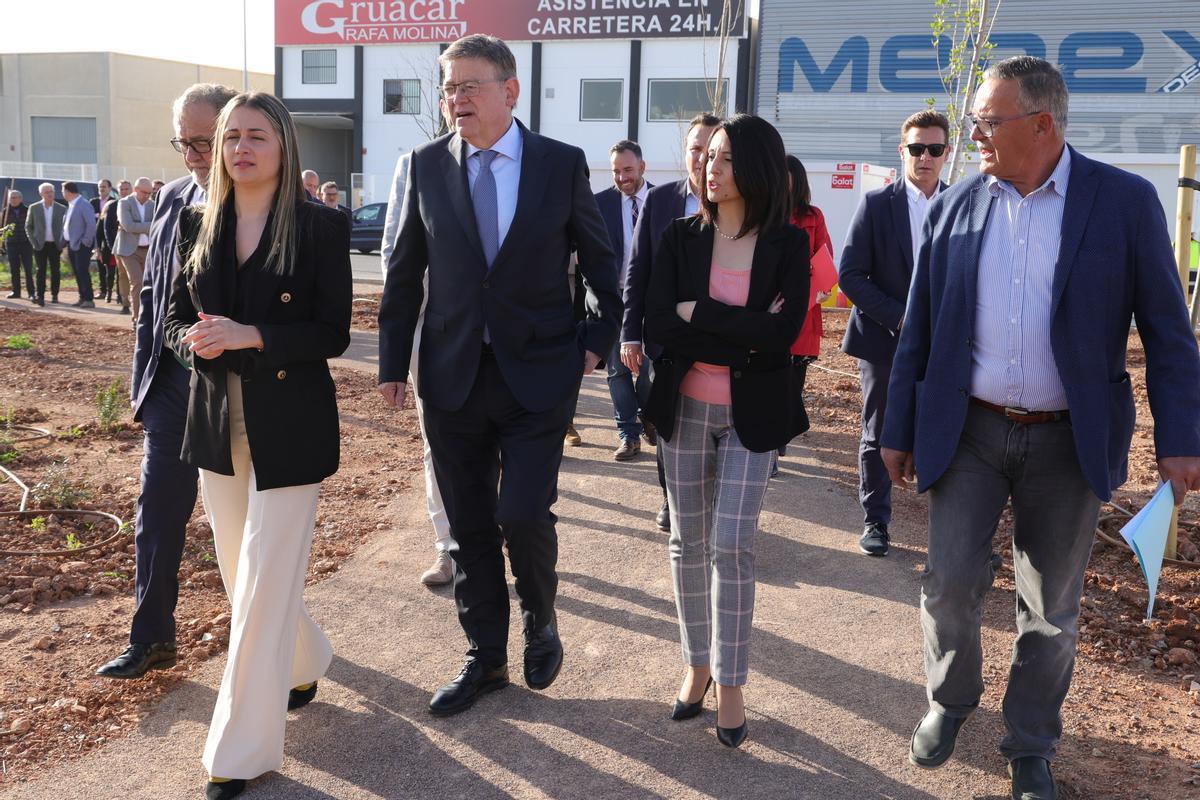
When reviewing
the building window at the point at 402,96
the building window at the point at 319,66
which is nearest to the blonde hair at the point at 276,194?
the building window at the point at 402,96

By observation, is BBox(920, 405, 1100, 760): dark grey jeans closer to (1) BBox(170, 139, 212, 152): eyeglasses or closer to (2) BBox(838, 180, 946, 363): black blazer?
(2) BBox(838, 180, 946, 363): black blazer

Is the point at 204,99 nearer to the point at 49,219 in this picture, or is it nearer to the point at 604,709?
the point at 604,709

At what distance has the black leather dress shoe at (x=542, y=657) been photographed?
4.11 meters

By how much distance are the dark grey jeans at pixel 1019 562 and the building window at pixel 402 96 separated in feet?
128

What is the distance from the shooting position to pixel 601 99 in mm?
38438

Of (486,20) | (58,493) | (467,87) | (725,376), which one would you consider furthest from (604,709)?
(486,20)

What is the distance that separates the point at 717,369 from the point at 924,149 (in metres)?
2.66

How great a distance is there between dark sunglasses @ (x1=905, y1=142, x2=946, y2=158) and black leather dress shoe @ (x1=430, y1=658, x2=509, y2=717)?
3.48 metres

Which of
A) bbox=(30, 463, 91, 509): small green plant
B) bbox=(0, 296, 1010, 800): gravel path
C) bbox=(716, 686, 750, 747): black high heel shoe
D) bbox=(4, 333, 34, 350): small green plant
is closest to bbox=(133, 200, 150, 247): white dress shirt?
bbox=(4, 333, 34, 350): small green plant

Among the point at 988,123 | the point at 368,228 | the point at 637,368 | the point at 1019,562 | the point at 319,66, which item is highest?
the point at 319,66

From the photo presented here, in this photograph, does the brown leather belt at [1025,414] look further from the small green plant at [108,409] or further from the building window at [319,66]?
the building window at [319,66]

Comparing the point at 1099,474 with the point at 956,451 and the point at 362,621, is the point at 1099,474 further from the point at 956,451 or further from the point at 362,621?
the point at 362,621

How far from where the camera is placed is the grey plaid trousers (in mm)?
3756

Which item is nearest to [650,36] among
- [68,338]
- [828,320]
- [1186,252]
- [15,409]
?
[828,320]
